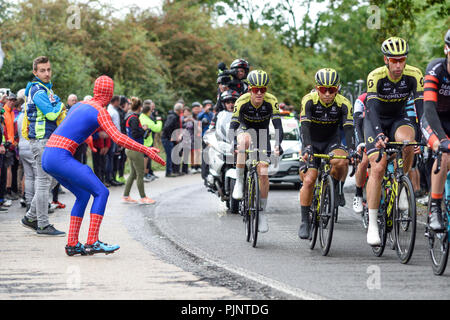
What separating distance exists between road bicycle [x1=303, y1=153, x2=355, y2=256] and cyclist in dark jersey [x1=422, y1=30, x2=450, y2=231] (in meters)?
1.49

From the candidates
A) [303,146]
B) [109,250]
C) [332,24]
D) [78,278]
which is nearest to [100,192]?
[109,250]

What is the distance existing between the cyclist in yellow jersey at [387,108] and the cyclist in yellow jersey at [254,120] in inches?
64.1

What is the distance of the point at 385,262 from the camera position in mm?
8523

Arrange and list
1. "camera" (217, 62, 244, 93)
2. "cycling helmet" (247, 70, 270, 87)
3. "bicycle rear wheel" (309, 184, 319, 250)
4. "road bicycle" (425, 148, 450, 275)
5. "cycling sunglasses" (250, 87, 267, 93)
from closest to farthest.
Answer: "road bicycle" (425, 148, 450, 275)
"bicycle rear wheel" (309, 184, 319, 250)
"cycling helmet" (247, 70, 270, 87)
"cycling sunglasses" (250, 87, 267, 93)
"camera" (217, 62, 244, 93)

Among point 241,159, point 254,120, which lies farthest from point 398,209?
point 254,120

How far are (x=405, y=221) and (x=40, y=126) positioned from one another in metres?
5.39

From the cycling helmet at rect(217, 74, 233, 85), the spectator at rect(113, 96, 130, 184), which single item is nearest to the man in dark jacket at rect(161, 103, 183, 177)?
the spectator at rect(113, 96, 130, 184)

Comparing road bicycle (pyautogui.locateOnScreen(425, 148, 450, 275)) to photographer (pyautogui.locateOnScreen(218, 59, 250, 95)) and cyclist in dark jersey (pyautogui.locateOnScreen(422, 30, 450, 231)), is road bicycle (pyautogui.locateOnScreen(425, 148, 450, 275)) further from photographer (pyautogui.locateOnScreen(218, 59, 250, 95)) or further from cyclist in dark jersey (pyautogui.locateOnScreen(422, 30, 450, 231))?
photographer (pyautogui.locateOnScreen(218, 59, 250, 95))

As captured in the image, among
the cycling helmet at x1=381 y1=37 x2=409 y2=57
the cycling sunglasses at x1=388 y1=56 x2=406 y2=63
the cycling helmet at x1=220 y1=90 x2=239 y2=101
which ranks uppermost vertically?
the cycling helmet at x1=381 y1=37 x2=409 y2=57

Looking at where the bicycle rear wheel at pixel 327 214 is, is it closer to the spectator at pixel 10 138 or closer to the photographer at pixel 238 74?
the photographer at pixel 238 74

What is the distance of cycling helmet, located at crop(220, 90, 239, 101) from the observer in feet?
46.2

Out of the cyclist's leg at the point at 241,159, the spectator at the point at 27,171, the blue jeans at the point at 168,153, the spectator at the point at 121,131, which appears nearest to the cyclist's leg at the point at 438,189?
the cyclist's leg at the point at 241,159

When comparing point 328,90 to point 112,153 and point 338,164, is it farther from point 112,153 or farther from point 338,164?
point 112,153

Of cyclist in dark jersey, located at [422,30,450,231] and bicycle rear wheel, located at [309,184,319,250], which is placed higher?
cyclist in dark jersey, located at [422,30,450,231]
